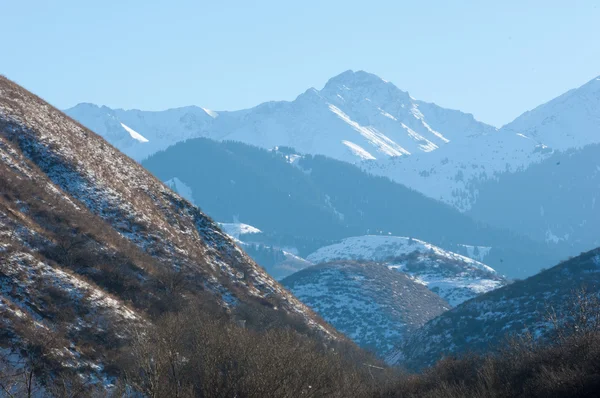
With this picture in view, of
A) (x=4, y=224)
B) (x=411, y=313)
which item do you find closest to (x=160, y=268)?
(x=4, y=224)

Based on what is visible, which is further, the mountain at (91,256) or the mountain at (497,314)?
the mountain at (497,314)

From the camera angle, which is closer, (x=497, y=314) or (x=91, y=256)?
(x=91, y=256)

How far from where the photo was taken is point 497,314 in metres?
127

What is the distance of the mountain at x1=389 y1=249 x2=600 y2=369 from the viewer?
4604 inches

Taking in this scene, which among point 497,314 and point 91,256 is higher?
point 91,256

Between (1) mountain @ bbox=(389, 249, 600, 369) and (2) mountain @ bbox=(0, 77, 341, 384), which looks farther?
(1) mountain @ bbox=(389, 249, 600, 369)

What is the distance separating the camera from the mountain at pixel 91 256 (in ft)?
171

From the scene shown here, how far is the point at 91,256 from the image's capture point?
217ft

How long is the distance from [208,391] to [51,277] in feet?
78.1

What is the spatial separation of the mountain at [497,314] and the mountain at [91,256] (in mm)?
36342

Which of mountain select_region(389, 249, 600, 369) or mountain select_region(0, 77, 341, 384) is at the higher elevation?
mountain select_region(0, 77, 341, 384)

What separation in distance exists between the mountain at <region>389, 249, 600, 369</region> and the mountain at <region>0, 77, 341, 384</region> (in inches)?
1431

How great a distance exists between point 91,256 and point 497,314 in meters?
78.5

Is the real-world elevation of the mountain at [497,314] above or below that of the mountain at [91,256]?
below
